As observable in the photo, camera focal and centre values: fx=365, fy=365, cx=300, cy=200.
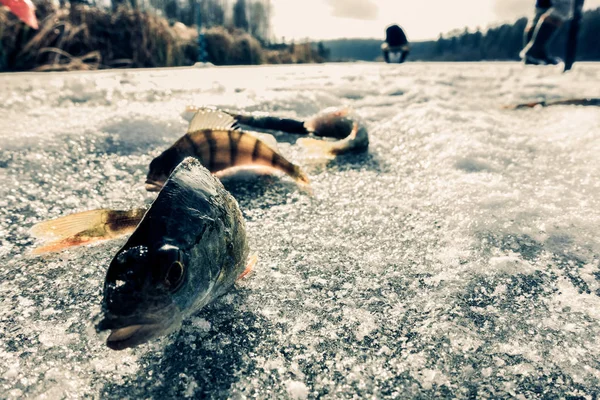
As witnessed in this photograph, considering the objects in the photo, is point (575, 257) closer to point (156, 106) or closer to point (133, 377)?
→ point (133, 377)

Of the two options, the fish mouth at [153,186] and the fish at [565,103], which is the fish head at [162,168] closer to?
the fish mouth at [153,186]

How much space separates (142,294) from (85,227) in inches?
27.6

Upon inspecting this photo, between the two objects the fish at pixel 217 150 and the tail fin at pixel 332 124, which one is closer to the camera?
the fish at pixel 217 150

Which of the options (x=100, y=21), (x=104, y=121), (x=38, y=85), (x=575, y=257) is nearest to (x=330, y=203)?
(x=575, y=257)

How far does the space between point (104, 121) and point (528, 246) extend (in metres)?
3.13

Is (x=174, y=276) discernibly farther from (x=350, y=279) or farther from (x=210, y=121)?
(x=210, y=121)

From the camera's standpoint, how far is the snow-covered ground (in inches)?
35.6

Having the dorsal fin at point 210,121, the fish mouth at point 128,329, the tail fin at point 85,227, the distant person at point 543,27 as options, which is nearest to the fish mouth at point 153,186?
the dorsal fin at point 210,121

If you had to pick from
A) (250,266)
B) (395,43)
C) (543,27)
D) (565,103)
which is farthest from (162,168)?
(395,43)

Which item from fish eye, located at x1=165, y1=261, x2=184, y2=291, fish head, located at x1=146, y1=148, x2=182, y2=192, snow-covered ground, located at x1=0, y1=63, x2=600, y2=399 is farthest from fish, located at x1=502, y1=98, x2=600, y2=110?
fish eye, located at x1=165, y1=261, x2=184, y2=291

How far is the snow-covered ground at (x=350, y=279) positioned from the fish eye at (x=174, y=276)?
219 mm

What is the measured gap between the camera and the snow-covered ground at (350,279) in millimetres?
905

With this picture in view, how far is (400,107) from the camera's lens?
15.1 ft

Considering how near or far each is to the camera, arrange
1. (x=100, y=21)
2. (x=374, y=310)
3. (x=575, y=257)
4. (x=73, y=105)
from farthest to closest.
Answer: (x=100, y=21), (x=73, y=105), (x=575, y=257), (x=374, y=310)
